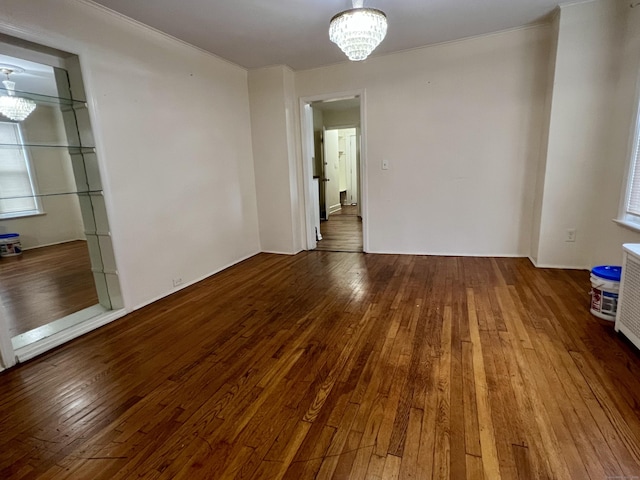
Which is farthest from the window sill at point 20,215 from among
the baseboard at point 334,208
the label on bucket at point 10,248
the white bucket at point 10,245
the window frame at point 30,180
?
the baseboard at point 334,208

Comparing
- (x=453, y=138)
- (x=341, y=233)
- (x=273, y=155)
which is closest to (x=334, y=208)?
(x=341, y=233)

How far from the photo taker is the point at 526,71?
11.2ft

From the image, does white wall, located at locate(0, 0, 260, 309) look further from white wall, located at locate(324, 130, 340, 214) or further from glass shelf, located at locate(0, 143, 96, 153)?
white wall, located at locate(324, 130, 340, 214)

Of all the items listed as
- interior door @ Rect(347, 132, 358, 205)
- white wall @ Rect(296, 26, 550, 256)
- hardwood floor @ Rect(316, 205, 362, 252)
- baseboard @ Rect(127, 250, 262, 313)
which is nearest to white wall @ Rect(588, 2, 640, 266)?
white wall @ Rect(296, 26, 550, 256)

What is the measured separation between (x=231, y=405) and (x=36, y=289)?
3.00 metres

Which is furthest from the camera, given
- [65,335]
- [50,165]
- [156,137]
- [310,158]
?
[310,158]

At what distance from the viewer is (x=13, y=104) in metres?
2.21

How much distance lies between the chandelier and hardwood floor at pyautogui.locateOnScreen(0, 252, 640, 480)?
171 cm

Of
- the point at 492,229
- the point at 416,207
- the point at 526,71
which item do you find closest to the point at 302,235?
the point at 416,207

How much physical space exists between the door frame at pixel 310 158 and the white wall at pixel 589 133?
78.8 inches

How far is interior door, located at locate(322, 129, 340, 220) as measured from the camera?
25.1ft

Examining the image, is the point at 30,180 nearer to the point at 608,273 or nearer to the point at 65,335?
the point at 65,335

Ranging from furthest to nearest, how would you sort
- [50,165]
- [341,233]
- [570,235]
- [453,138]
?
[341,233], [453,138], [570,235], [50,165]

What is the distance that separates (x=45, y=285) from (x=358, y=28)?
3.94 m
